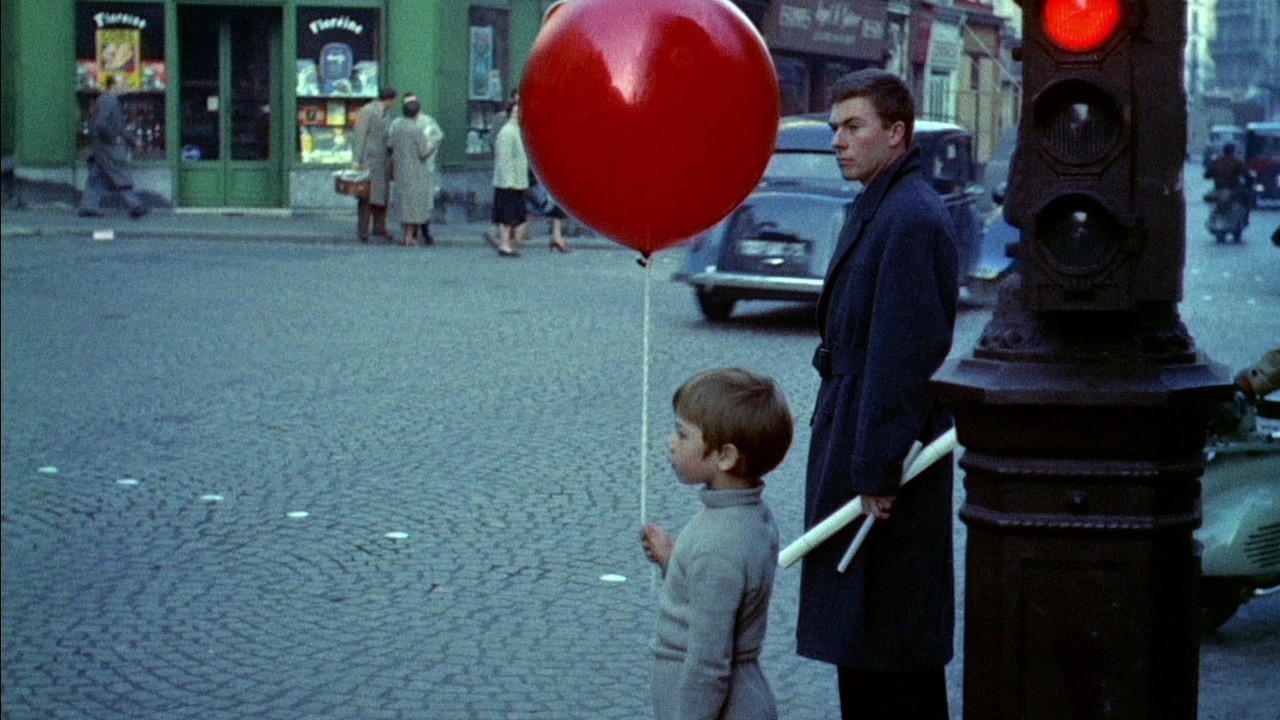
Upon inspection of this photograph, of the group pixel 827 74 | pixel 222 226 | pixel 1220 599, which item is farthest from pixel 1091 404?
pixel 827 74

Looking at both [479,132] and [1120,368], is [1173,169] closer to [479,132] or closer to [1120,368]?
[1120,368]

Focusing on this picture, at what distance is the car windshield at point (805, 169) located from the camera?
603 inches

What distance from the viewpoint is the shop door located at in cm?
2775

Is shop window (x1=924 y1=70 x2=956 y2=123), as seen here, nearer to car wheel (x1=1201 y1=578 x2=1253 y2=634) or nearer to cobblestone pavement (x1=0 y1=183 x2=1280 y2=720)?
cobblestone pavement (x1=0 y1=183 x2=1280 y2=720)

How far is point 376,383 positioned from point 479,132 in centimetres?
1778

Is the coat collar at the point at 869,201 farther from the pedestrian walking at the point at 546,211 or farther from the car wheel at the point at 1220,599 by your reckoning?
the pedestrian walking at the point at 546,211

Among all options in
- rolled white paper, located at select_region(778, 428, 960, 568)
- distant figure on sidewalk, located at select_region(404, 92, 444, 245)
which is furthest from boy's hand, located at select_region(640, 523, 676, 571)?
distant figure on sidewalk, located at select_region(404, 92, 444, 245)

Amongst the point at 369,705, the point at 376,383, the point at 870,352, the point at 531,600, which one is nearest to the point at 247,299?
the point at 376,383

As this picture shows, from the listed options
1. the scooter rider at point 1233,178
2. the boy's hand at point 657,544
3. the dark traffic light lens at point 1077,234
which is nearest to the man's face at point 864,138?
the dark traffic light lens at point 1077,234

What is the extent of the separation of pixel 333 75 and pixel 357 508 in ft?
67.4

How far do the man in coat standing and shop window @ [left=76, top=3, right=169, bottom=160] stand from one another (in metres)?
24.0

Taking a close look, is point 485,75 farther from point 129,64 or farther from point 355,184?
point 355,184

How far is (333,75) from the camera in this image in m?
27.9

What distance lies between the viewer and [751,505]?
3.66 meters
